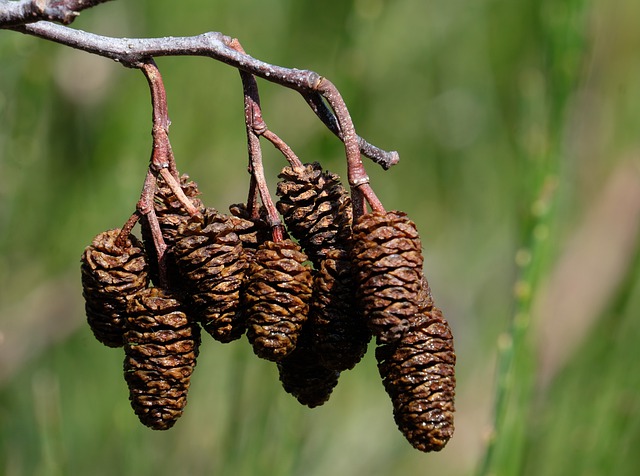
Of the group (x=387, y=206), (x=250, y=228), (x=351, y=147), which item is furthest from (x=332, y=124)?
(x=387, y=206)

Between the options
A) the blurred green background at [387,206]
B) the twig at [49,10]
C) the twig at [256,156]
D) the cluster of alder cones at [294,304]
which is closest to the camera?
the twig at [49,10]

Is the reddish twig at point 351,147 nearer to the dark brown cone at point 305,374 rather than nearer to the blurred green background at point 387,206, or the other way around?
the dark brown cone at point 305,374

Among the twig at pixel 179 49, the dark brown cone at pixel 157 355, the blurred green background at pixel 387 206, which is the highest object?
the blurred green background at pixel 387 206

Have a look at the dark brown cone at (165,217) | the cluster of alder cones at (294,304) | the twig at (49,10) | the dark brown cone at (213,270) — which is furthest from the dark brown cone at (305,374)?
the twig at (49,10)

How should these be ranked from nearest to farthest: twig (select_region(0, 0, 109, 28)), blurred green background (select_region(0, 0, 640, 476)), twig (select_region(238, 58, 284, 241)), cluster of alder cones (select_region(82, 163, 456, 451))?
twig (select_region(0, 0, 109, 28)) → cluster of alder cones (select_region(82, 163, 456, 451)) → twig (select_region(238, 58, 284, 241)) → blurred green background (select_region(0, 0, 640, 476))

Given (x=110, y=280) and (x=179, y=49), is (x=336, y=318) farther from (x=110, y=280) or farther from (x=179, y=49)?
(x=179, y=49)

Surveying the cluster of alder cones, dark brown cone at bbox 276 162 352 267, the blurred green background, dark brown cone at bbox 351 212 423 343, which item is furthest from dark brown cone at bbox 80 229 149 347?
the blurred green background

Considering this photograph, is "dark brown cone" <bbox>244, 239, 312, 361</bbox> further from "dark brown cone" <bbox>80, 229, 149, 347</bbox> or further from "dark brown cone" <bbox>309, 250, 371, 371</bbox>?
"dark brown cone" <bbox>80, 229, 149, 347</bbox>
